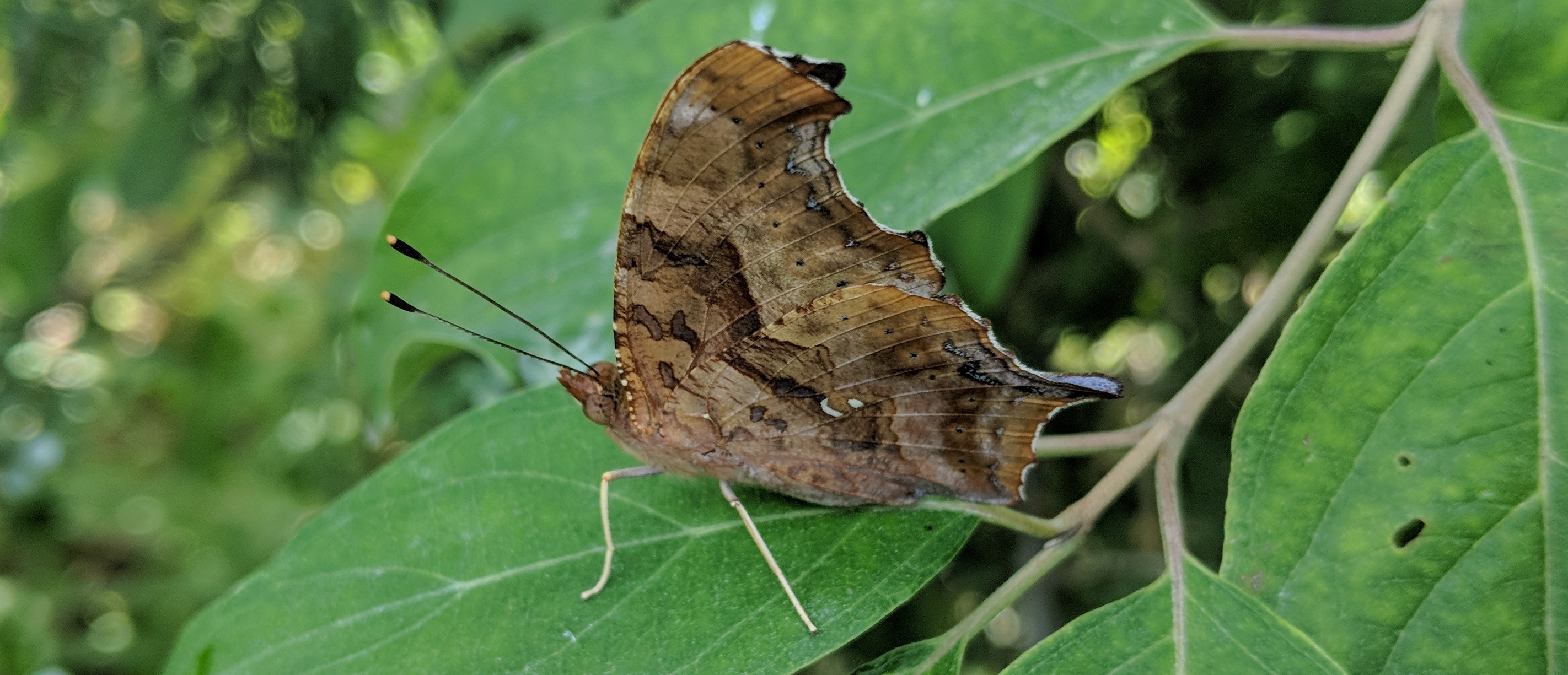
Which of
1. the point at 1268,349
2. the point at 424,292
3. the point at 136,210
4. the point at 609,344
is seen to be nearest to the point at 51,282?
the point at 136,210

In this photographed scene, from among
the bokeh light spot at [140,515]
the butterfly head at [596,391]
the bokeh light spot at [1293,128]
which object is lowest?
the butterfly head at [596,391]

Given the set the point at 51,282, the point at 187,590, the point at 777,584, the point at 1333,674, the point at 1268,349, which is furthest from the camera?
the point at 187,590

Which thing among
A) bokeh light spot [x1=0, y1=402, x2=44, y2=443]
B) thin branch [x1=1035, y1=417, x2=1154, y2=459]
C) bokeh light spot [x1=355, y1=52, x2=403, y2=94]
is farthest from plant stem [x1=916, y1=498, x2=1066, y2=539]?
bokeh light spot [x1=0, y1=402, x2=44, y2=443]

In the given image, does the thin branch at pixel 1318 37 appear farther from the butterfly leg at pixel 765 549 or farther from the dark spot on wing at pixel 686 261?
the butterfly leg at pixel 765 549

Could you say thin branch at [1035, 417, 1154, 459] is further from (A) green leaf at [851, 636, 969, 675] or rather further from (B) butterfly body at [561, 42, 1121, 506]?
(A) green leaf at [851, 636, 969, 675]

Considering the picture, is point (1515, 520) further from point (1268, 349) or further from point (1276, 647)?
point (1268, 349)

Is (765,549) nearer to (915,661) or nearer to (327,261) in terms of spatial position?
(915,661)

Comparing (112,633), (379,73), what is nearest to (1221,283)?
(379,73)

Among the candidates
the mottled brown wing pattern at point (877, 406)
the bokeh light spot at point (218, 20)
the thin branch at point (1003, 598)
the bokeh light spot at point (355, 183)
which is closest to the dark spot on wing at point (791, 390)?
the mottled brown wing pattern at point (877, 406)
